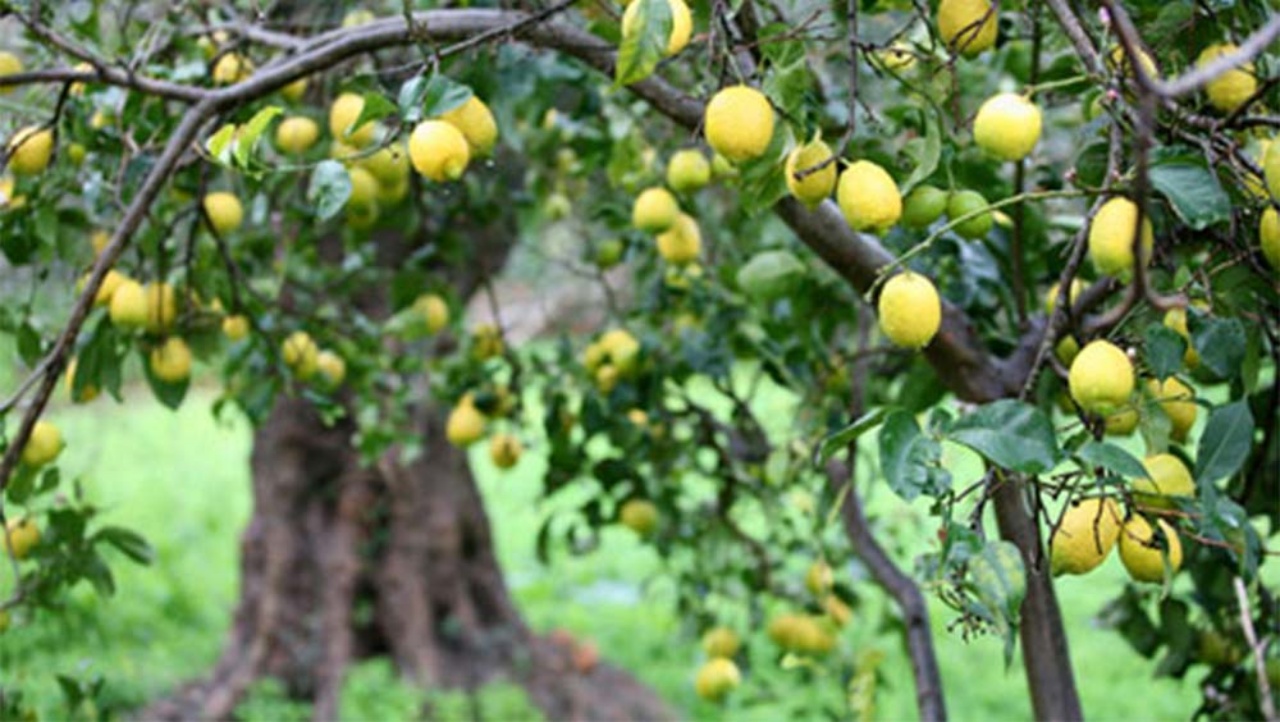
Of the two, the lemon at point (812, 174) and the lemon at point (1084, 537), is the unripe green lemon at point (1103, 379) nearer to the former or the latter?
the lemon at point (1084, 537)

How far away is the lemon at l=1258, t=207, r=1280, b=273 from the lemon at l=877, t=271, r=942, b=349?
218mm

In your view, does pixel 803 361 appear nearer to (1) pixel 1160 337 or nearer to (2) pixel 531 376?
(2) pixel 531 376

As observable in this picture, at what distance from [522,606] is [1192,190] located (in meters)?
4.33

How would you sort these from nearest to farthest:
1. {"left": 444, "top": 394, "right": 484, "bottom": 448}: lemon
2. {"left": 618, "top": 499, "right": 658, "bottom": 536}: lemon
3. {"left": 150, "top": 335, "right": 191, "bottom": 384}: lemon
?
{"left": 150, "top": 335, "right": 191, "bottom": 384}: lemon, {"left": 618, "top": 499, "right": 658, "bottom": 536}: lemon, {"left": 444, "top": 394, "right": 484, "bottom": 448}: lemon

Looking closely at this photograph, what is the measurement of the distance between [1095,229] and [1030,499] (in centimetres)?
25

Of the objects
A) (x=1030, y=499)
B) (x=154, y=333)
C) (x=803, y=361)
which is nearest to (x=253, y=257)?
(x=154, y=333)

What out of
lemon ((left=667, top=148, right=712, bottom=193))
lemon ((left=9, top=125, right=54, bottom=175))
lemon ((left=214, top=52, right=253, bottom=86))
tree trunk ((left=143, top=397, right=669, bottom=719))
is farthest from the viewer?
tree trunk ((left=143, top=397, right=669, bottom=719))

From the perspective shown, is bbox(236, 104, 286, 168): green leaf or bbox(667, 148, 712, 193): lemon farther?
bbox(667, 148, 712, 193): lemon

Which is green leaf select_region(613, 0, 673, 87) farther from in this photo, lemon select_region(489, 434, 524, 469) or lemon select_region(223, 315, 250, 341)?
lemon select_region(489, 434, 524, 469)

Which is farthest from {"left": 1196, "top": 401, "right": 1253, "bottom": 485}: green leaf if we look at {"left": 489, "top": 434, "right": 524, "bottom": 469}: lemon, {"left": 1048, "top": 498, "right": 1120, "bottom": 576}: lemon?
{"left": 489, "top": 434, "right": 524, "bottom": 469}: lemon

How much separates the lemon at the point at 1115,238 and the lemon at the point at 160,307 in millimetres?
1159

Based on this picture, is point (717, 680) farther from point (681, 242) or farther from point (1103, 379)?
point (1103, 379)

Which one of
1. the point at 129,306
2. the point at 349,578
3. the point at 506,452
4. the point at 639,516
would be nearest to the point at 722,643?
the point at 639,516

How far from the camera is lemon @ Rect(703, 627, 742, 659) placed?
7.83 ft
